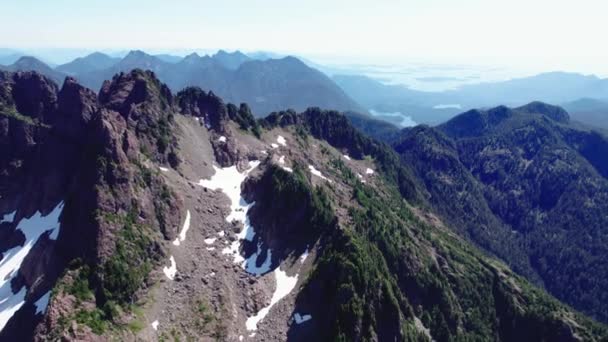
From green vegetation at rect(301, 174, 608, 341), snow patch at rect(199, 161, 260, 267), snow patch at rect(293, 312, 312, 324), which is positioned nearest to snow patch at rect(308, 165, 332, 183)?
green vegetation at rect(301, 174, 608, 341)

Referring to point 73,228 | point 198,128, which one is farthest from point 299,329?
point 198,128

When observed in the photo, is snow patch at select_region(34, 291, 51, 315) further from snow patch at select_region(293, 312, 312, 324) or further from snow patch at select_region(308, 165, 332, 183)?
snow patch at select_region(308, 165, 332, 183)

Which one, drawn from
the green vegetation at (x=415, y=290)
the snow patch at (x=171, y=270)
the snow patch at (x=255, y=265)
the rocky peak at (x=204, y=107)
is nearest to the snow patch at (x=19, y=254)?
the snow patch at (x=171, y=270)

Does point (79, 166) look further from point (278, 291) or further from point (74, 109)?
point (278, 291)

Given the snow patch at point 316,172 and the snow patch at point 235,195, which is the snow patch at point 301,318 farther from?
the snow patch at point 316,172

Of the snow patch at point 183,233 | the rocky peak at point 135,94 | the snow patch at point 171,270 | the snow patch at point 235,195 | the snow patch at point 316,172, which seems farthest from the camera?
the snow patch at point 316,172

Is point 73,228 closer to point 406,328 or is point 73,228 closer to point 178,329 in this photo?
point 178,329
